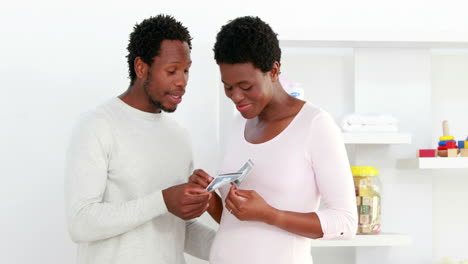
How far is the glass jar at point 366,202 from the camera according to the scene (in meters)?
2.13

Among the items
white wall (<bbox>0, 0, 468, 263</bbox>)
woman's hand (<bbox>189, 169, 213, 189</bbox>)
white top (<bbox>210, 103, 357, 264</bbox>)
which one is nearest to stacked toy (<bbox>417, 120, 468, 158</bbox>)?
white wall (<bbox>0, 0, 468, 263</bbox>)

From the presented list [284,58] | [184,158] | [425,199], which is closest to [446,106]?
[425,199]

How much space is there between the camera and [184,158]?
174cm

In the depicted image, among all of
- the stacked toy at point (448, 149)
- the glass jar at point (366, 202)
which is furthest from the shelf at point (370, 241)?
the stacked toy at point (448, 149)

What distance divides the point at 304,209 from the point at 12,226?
1.38 metres

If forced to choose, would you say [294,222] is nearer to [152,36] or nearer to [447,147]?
[152,36]

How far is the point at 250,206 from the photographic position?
135 centimetres

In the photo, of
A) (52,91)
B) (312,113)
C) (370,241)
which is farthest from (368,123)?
(52,91)

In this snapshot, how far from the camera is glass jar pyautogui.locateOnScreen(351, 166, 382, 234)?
2.13 m

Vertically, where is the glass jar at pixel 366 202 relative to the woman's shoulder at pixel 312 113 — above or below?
below

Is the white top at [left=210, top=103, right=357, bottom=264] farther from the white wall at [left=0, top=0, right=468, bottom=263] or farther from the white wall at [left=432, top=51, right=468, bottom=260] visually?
the white wall at [left=432, top=51, right=468, bottom=260]

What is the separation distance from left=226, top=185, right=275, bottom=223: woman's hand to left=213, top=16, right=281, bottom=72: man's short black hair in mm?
295

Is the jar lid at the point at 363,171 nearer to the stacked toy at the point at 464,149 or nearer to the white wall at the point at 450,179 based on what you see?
the stacked toy at the point at 464,149

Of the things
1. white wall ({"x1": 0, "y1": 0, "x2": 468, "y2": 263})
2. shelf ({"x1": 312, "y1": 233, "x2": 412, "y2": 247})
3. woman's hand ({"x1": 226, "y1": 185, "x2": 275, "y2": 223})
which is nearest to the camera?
woman's hand ({"x1": 226, "y1": 185, "x2": 275, "y2": 223})
